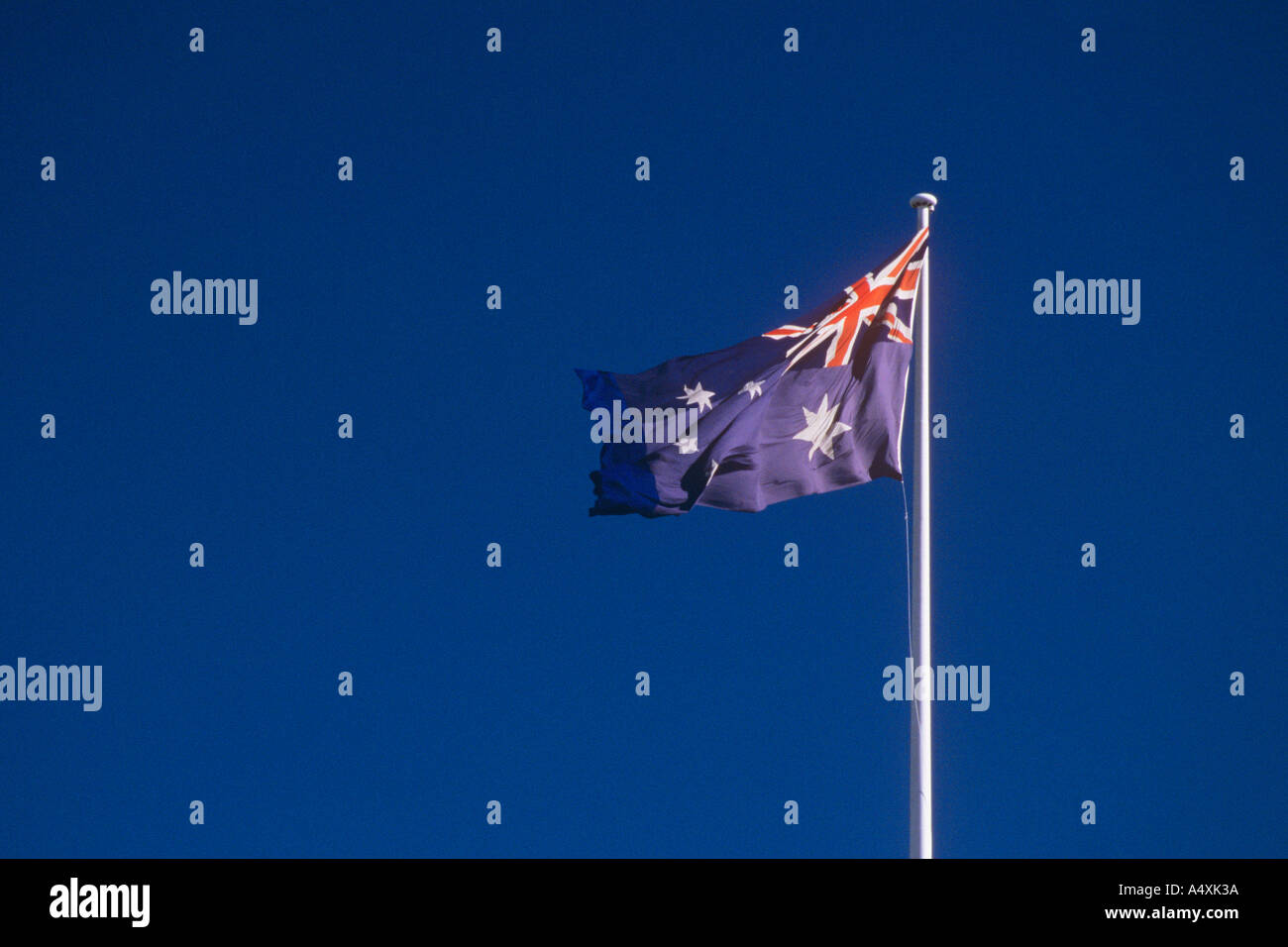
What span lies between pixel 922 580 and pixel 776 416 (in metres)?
2.16

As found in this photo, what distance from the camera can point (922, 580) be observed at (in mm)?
13648

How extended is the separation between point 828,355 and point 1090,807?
7278 mm

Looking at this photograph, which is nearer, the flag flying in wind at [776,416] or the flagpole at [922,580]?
the flagpole at [922,580]

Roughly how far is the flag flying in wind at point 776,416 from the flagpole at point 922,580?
0.18m

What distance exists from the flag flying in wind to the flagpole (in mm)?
185

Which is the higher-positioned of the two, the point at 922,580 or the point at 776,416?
the point at 776,416

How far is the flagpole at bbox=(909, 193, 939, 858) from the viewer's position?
13.1 metres

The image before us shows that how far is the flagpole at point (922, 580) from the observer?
515 inches

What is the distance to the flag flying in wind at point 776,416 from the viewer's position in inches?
550

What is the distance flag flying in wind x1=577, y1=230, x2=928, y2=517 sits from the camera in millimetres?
13977

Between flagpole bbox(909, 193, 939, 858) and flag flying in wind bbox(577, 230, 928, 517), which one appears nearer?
flagpole bbox(909, 193, 939, 858)

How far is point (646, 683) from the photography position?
1891 centimetres

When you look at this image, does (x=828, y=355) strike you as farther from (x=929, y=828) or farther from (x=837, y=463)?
(x=929, y=828)
